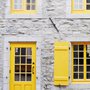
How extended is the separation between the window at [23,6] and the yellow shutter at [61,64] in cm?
179

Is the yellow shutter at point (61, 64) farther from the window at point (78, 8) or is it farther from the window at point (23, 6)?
the window at point (23, 6)

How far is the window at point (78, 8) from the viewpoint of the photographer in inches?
744

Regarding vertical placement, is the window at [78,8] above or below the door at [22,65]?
above

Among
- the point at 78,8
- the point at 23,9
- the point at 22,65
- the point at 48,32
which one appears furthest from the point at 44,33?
the point at 78,8

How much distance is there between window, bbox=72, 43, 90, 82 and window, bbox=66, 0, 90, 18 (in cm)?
106

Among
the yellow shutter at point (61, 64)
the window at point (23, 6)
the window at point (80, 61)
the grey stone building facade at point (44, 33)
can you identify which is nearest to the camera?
the yellow shutter at point (61, 64)

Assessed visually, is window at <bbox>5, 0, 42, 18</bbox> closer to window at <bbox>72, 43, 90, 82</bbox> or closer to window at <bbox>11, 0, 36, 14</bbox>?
window at <bbox>11, 0, 36, 14</bbox>

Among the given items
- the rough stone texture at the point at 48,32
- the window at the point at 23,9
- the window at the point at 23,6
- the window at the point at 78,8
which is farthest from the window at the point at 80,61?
the window at the point at 23,6

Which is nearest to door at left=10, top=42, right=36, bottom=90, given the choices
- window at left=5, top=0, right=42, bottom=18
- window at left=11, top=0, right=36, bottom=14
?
window at left=5, top=0, right=42, bottom=18

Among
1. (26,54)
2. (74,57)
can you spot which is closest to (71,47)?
(74,57)

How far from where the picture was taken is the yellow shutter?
60.8 feet

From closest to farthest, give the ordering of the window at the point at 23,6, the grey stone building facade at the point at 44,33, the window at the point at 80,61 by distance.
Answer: the grey stone building facade at the point at 44,33 → the window at the point at 80,61 → the window at the point at 23,6

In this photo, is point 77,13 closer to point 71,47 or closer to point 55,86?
point 71,47

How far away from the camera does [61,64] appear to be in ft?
60.8
